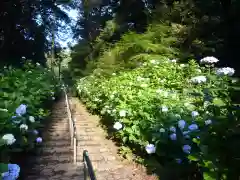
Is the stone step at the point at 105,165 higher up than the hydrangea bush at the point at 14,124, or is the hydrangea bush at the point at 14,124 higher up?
the hydrangea bush at the point at 14,124

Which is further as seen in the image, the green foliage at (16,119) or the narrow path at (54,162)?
the narrow path at (54,162)

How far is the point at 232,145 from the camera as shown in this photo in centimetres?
162

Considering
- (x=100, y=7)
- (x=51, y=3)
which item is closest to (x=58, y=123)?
(x=51, y=3)

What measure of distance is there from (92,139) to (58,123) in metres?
1.76

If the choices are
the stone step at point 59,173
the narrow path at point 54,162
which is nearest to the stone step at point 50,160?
the narrow path at point 54,162

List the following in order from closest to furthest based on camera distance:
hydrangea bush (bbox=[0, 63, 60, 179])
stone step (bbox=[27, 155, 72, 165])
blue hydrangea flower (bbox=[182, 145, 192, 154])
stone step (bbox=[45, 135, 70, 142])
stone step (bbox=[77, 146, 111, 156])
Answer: hydrangea bush (bbox=[0, 63, 60, 179]) → blue hydrangea flower (bbox=[182, 145, 192, 154]) → stone step (bbox=[27, 155, 72, 165]) → stone step (bbox=[77, 146, 111, 156]) → stone step (bbox=[45, 135, 70, 142])

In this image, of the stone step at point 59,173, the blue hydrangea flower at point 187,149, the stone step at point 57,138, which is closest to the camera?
the blue hydrangea flower at point 187,149

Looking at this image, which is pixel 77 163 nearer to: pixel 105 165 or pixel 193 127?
pixel 105 165

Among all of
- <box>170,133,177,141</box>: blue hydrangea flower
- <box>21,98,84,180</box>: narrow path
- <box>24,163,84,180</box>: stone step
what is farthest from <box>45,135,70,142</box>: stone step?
<box>170,133,177,141</box>: blue hydrangea flower

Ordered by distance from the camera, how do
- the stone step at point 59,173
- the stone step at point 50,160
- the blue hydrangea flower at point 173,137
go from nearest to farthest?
the blue hydrangea flower at point 173,137 → the stone step at point 59,173 → the stone step at point 50,160

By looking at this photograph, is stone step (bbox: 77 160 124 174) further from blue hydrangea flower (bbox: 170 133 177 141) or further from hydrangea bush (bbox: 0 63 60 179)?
blue hydrangea flower (bbox: 170 133 177 141)

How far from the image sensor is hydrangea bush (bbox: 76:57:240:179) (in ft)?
5.63

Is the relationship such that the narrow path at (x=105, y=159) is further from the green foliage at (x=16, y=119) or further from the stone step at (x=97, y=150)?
the green foliage at (x=16, y=119)

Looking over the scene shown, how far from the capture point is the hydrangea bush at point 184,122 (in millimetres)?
1716
